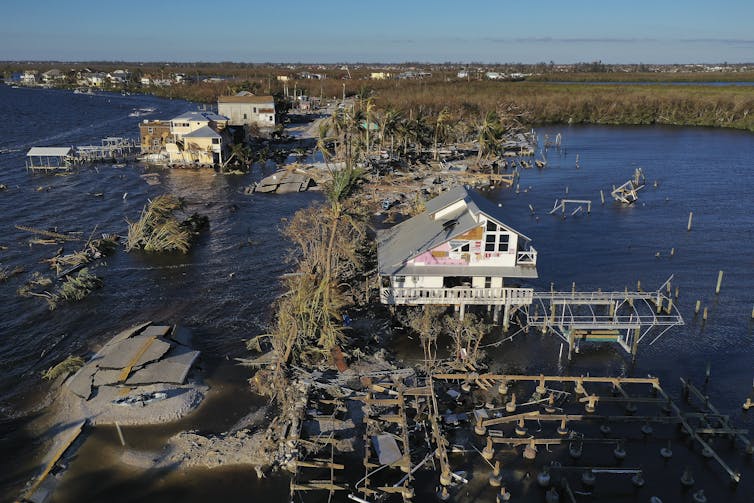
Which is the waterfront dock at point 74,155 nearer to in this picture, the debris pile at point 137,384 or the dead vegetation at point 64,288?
the dead vegetation at point 64,288

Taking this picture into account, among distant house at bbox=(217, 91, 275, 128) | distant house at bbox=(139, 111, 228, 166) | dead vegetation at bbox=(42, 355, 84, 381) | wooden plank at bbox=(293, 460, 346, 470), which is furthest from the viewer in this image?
distant house at bbox=(217, 91, 275, 128)

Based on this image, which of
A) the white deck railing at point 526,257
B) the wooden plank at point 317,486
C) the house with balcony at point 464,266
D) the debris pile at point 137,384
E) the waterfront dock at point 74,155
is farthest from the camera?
the waterfront dock at point 74,155

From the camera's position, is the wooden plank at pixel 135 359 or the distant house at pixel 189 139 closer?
the wooden plank at pixel 135 359

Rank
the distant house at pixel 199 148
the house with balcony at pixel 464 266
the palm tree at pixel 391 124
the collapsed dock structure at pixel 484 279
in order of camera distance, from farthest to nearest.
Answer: the palm tree at pixel 391 124
the distant house at pixel 199 148
the house with balcony at pixel 464 266
the collapsed dock structure at pixel 484 279

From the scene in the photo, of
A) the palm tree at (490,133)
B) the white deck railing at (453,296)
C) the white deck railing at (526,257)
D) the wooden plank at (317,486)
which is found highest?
the palm tree at (490,133)

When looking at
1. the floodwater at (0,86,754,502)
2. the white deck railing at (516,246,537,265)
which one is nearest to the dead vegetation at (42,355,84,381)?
the floodwater at (0,86,754,502)

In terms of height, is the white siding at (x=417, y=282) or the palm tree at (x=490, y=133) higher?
the palm tree at (x=490, y=133)

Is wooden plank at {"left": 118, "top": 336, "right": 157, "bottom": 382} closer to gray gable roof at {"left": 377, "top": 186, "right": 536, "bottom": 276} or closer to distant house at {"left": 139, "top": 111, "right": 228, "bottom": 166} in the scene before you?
gray gable roof at {"left": 377, "top": 186, "right": 536, "bottom": 276}

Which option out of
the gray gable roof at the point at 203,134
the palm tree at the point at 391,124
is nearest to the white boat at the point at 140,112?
the gray gable roof at the point at 203,134
